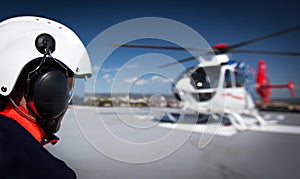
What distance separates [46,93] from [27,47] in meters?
0.18

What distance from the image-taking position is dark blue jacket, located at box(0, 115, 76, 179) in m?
0.42

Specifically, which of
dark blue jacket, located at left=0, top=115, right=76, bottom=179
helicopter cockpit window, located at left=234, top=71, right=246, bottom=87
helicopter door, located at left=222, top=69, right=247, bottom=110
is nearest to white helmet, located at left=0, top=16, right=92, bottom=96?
dark blue jacket, located at left=0, top=115, right=76, bottom=179

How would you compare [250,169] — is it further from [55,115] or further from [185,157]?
[55,115]

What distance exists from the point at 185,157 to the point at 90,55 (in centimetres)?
175

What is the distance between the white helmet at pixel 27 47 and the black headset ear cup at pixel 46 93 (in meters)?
0.08

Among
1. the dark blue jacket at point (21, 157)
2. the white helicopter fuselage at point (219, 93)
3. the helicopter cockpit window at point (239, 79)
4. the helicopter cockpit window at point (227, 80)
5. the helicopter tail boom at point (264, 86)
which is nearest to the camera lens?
the dark blue jacket at point (21, 157)

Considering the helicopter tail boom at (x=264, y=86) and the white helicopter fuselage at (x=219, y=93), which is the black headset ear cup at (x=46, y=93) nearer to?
the white helicopter fuselage at (x=219, y=93)

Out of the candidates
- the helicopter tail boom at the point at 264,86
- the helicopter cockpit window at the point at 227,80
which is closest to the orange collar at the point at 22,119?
the helicopter cockpit window at the point at 227,80

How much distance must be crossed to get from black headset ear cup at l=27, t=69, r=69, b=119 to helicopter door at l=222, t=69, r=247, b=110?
13.3 ft

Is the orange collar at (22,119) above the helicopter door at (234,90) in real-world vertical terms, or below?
above

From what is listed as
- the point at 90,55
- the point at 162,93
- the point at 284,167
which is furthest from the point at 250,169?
the point at 90,55

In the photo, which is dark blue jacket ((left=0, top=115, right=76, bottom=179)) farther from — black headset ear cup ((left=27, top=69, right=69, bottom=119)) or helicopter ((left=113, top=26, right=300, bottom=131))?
helicopter ((left=113, top=26, right=300, bottom=131))

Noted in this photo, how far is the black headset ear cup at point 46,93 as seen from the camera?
1.89 feet

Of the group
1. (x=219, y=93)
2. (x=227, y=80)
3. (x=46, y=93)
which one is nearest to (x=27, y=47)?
(x=46, y=93)
